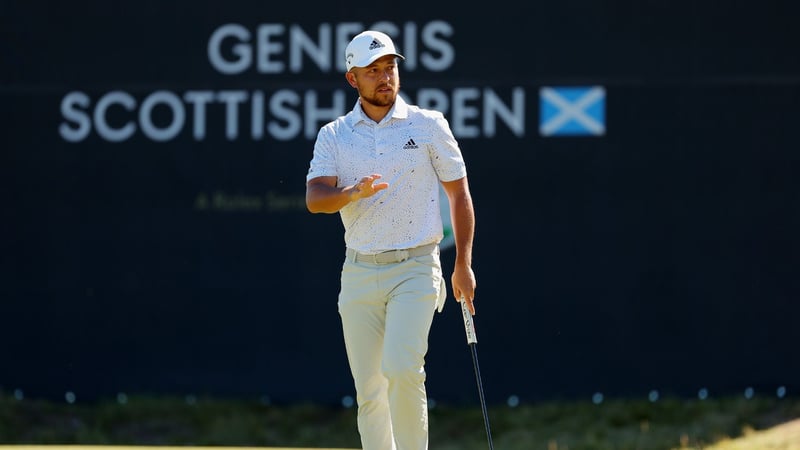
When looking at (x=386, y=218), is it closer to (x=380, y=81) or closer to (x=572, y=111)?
(x=380, y=81)

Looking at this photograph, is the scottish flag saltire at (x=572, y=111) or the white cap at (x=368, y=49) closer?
the white cap at (x=368, y=49)

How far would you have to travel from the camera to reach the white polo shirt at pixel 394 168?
14.0ft

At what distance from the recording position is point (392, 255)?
4.25 metres

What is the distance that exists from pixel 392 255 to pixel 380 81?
57cm

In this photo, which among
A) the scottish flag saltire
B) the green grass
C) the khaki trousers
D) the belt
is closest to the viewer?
the khaki trousers

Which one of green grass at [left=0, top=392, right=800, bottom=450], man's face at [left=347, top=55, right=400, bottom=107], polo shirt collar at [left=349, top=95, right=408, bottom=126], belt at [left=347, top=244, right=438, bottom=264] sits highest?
man's face at [left=347, top=55, right=400, bottom=107]

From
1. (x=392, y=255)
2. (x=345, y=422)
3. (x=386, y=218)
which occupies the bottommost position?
(x=345, y=422)

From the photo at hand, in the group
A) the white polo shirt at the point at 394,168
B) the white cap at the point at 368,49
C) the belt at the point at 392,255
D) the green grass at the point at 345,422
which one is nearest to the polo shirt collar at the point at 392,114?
the white polo shirt at the point at 394,168

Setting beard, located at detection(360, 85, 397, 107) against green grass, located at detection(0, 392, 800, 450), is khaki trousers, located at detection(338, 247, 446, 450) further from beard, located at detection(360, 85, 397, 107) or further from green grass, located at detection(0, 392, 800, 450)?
green grass, located at detection(0, 392, 800, 450)

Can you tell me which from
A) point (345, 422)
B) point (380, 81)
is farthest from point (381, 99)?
point (345, 422)

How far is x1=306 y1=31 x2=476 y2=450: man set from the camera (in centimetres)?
423

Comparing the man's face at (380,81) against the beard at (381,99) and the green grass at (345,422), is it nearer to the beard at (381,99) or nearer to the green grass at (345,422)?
the beard at (381,99)

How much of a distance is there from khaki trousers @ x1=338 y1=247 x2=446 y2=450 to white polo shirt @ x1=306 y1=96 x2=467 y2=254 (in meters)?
0.09

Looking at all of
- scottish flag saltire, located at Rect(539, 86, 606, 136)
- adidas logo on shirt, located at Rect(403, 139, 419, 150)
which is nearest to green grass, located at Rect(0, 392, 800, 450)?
scottish flag saltire, located at Rect(539, 86, 606, 136)
